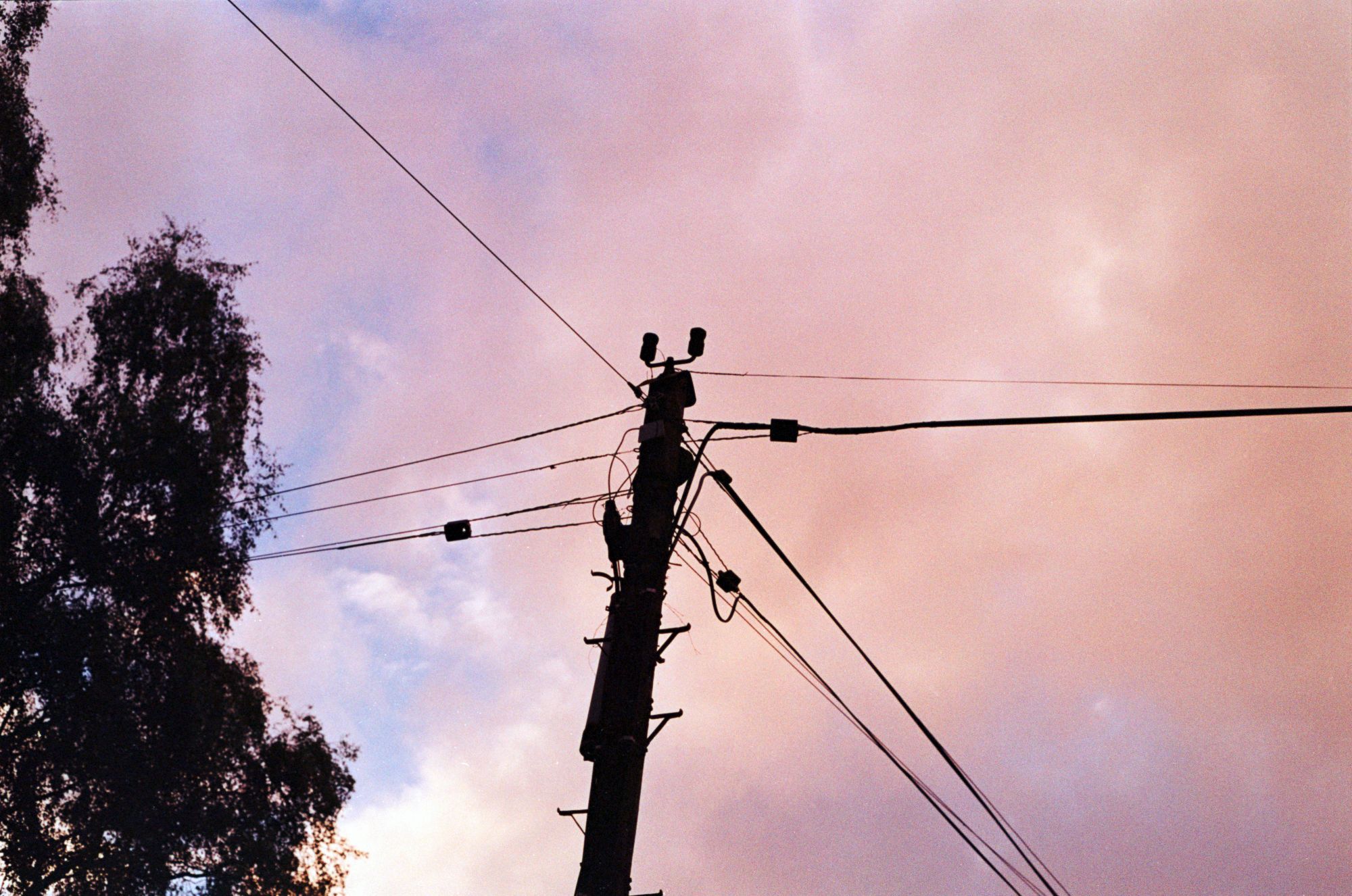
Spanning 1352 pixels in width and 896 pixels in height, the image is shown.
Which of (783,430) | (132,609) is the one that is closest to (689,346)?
(783,430)

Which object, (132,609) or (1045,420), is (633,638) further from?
(132,609)

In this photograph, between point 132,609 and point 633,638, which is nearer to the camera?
point 633,638

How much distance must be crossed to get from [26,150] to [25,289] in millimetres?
2740

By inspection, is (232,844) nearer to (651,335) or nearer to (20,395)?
(20,395)

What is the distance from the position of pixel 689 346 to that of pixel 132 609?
15.9 meters

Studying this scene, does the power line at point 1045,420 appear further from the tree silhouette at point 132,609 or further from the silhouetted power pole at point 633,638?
the tree silhouette at point 132,609

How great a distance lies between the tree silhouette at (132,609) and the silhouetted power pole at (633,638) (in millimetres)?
15015

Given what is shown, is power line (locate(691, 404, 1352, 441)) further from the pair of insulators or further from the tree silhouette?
the tree silhouette

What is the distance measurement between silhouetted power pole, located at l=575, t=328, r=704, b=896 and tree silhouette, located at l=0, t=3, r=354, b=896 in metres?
15.0

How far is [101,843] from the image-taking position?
67.0ft

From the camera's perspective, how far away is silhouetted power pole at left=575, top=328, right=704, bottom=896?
8.31 m

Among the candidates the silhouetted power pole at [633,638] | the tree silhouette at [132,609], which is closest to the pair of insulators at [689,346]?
the silhouetted power pole at [633,638]

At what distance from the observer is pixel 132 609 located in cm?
2144

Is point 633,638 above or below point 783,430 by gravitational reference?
below
